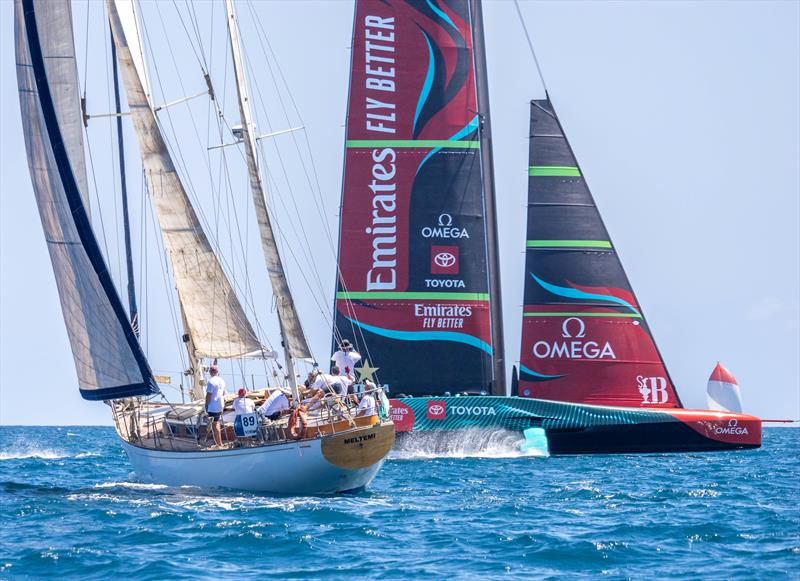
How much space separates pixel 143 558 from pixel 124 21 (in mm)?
11611

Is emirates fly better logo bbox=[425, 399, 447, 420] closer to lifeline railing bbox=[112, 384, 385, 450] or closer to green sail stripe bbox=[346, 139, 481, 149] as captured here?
green sail stripe bbox=[346, 139, 481, 149]

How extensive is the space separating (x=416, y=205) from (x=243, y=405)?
39.5 ft

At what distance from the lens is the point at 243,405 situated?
763 inches

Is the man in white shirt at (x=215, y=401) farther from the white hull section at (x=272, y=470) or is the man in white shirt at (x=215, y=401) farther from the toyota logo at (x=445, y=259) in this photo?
the toyota logo at (x=445, y=259)

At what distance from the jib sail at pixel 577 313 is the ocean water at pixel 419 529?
20.9 feet

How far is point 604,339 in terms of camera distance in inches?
1181

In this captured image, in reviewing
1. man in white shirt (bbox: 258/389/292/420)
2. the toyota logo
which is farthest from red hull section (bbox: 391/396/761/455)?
man in white shirt (bbox: 258/389/292/420)

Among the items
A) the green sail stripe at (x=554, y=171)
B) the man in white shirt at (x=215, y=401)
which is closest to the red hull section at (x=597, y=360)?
the green sail stripe at (x=554, y=171)

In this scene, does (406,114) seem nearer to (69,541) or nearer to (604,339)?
(604,339)

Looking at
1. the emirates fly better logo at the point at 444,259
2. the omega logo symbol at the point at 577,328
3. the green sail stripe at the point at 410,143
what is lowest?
the omega logo symbol at the point at 577,328

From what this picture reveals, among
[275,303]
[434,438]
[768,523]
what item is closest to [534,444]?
[434,438]

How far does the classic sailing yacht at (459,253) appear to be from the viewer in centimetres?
3000

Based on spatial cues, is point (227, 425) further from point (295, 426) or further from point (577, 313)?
point (577, 313)

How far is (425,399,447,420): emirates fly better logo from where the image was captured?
29.0 meters
